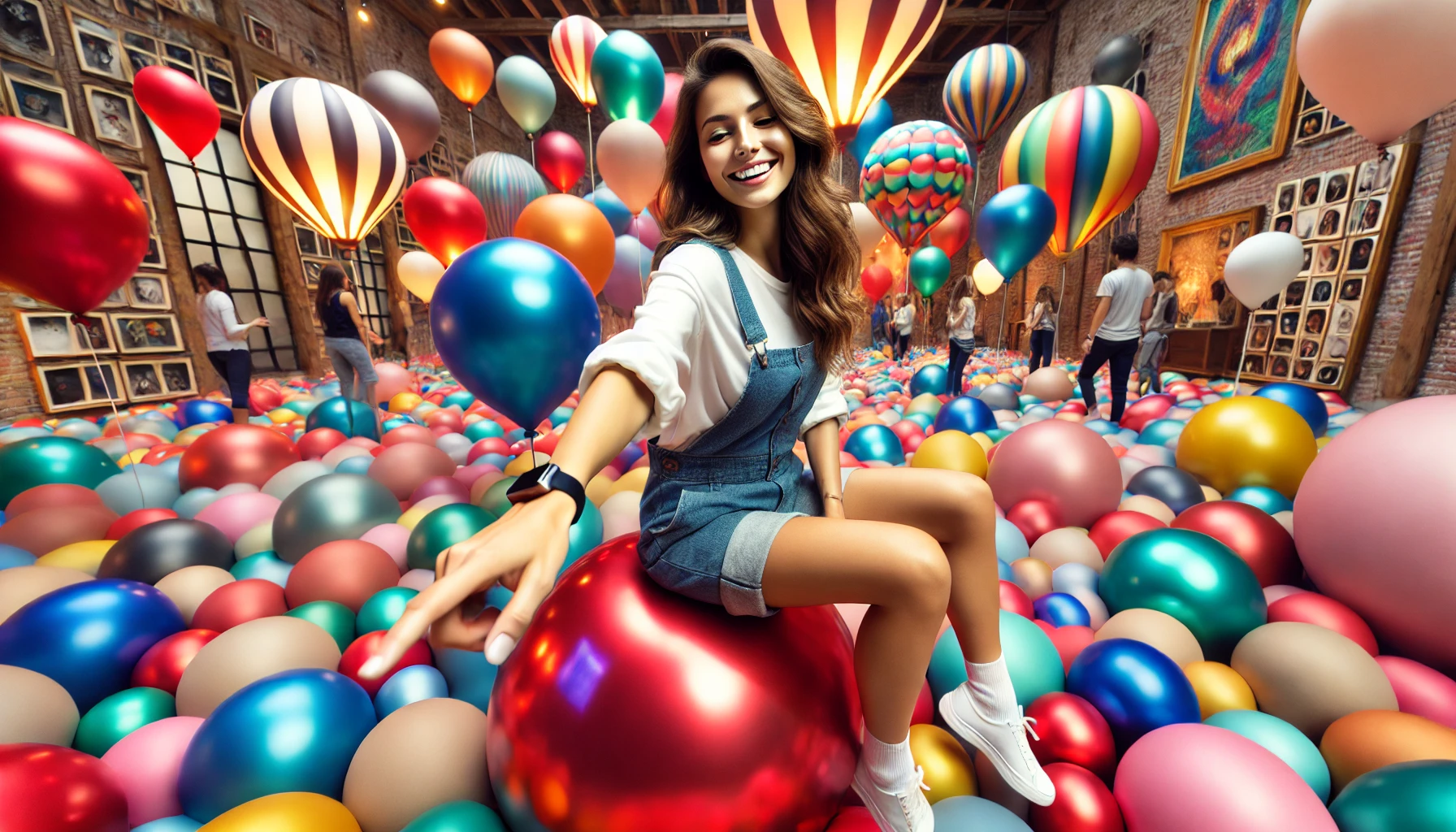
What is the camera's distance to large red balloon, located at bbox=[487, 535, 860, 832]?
0.85 meters

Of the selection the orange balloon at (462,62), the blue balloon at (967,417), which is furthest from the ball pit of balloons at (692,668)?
the orange balloon at (462,62)

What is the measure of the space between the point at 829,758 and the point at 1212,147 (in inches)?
337

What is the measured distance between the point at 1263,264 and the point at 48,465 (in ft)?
23.2

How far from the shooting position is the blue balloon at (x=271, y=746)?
41.8 inches

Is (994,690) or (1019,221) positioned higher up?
(1019,221)

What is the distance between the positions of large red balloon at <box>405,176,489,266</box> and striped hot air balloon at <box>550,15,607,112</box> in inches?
74.5

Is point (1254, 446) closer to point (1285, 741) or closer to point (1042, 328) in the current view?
point (1285, 741)

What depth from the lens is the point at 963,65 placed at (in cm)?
658

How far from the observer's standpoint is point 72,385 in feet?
17.8

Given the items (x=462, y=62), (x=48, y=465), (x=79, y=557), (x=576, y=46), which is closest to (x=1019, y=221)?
(x=576, y=46)

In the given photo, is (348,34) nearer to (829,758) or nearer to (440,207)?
(440,207)

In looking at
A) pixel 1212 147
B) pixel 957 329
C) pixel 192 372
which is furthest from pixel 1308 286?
pixel 192 372

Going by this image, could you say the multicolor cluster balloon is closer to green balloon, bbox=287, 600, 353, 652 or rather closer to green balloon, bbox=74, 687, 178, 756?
green balloon, bbox=287, 600, 353, 652

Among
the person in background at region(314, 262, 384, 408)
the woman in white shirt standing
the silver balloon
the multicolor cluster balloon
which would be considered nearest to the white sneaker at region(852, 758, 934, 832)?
the woman in white shirt standing
